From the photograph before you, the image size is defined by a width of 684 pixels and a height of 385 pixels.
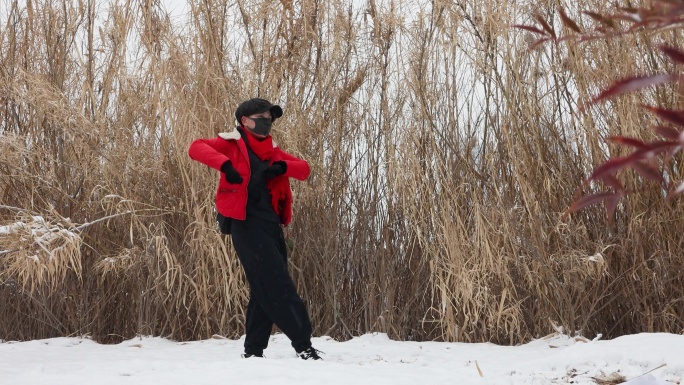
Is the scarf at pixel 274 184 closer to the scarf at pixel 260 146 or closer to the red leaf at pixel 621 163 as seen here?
the scarf at pixel 260 146

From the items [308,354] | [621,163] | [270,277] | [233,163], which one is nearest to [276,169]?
[233,163]

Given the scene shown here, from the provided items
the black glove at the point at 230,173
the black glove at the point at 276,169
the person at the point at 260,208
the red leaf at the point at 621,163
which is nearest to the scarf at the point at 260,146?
the person at the point at 260,208

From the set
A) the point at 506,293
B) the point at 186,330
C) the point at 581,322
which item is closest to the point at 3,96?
the point at 186,330

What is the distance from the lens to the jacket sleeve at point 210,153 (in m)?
3.71

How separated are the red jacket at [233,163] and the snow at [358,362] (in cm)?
67

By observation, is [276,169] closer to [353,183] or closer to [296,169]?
[296,169]

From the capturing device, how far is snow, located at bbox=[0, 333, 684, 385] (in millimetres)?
3266

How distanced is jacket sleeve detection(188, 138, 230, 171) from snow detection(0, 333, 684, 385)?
0.85 meters

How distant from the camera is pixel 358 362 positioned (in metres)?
4.26

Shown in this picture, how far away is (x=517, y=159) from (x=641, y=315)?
1.12 meters

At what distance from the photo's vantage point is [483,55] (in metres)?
5.02

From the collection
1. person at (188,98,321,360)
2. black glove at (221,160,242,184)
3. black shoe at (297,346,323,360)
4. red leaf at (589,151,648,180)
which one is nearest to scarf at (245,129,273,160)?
person at (188,98,321,360)

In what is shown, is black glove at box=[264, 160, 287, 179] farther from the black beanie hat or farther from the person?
the black beanie hat

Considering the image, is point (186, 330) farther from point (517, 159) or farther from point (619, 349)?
point (619, 349)
